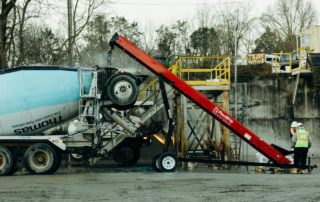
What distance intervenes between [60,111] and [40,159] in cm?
170

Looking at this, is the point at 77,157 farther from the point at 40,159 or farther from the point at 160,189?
the point at 160,189

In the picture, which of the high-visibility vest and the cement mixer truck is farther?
the high-visibility vest

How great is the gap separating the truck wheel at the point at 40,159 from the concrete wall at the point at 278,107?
600 inches

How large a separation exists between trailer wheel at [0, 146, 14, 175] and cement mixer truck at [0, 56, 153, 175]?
0.09ft

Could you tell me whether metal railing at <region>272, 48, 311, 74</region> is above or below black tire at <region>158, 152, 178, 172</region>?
above

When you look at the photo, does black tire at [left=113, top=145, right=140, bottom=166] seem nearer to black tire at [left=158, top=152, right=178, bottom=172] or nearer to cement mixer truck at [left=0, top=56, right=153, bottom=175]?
cement mixer truck at [left=0, top=56, right=153, bottom=175]

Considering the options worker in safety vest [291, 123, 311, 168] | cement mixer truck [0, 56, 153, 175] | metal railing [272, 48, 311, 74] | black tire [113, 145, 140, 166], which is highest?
metal railing [272, 48, 311, 74]

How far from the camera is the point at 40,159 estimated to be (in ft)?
60.3

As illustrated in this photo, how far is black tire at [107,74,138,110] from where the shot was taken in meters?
19.2

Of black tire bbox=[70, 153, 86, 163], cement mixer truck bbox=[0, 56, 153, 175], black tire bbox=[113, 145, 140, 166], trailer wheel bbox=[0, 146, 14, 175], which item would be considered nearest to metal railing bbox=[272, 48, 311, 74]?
black tire bbox=[113, 145, 140, 166]

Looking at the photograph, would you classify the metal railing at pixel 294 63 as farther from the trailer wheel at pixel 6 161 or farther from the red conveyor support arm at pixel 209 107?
the trailer wheel at pixel 6 161

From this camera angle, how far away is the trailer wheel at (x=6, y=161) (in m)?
18.2

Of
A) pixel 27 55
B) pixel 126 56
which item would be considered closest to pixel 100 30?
pixel 27 55

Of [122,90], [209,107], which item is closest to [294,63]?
[209,107]
